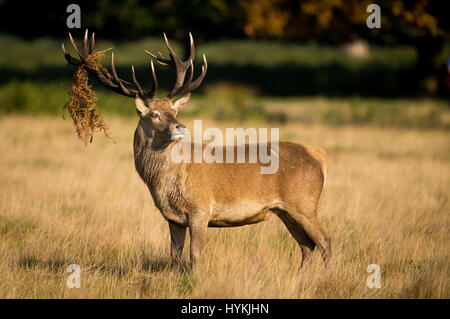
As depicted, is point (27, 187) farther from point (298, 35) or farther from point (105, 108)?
point (298, 35)

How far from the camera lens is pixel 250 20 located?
17.0 metres

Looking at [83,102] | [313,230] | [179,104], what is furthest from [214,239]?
[83,102]

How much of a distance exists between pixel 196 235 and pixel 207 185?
50cm

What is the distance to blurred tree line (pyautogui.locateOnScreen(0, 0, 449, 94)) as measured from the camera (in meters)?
16.5

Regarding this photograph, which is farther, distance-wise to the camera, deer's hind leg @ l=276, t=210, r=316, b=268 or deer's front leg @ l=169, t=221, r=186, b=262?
deer's hind leg @ l=276, t=210, r=316, b=268

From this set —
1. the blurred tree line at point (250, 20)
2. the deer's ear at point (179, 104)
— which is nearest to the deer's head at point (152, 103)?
the deer's ear at point (179, 104)

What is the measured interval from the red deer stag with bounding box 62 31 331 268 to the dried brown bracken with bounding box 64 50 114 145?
15 centimetres

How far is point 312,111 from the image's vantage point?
68.5 ft

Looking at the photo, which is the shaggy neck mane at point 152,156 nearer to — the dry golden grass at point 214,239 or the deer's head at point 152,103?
the deer's head at point 152,103

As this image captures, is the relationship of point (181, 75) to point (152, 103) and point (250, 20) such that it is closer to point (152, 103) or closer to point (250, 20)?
point (152, 103)

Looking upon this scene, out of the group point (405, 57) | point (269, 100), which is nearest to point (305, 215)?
point (269, 100)

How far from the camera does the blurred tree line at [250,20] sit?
648 inches

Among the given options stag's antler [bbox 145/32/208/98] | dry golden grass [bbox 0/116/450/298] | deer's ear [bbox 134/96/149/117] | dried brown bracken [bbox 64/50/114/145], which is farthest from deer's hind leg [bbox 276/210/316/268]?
dried brown bracken [bbox 64/50/114/145]

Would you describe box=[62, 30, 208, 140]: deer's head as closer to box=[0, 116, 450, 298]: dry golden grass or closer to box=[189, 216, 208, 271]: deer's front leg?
box=[189, 216, 208, 271]: deer's front leg
